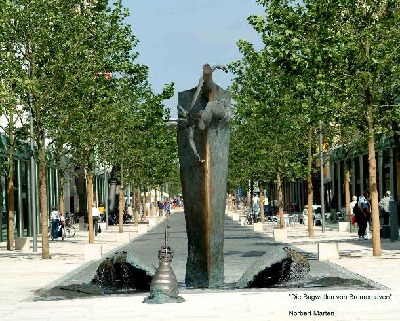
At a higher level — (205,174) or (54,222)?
(205,174)

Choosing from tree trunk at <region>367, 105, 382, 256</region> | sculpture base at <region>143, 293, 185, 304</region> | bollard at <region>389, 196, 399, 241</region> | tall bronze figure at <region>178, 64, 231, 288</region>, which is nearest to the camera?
sculpture base at <region>143, 293, 185, 304</region>

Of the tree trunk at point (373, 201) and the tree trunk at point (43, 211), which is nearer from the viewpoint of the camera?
the tree trunk at point (373, 201)

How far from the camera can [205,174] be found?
18125mm

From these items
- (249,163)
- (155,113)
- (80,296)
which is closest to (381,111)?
(80,296)

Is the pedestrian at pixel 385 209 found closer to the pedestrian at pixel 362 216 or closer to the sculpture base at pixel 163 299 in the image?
the pedestrian at pixel 362 216

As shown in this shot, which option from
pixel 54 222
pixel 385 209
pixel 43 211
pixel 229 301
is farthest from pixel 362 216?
pixel 229 301

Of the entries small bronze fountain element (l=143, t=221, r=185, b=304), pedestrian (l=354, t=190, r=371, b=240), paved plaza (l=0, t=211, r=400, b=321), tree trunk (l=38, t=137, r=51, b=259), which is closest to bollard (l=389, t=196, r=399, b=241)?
pedestrian (l=354, t=190, r=371, b=240)

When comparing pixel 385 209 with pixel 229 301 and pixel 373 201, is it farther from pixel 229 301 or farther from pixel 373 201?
pixel 229 301

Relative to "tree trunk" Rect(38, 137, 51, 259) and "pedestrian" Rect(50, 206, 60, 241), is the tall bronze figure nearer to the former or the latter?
"tree trunk" Rect(38, 137, 51, 259)

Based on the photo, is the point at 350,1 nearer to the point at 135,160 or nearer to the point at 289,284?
the point at 289,284

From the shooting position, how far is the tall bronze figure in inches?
714

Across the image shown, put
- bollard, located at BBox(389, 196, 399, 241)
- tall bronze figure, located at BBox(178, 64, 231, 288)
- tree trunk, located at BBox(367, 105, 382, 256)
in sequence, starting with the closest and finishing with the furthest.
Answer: tall bronze figure, located at BBox(178, 64, 231, 288) < tree trunk, located at BBox(367, 105, 382, 256) < bollard, located at BBox(389, 196, 399, 241)

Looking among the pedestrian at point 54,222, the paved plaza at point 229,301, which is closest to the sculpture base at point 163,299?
the paved plaza at point 229,301

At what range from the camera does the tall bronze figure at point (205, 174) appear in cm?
1814
